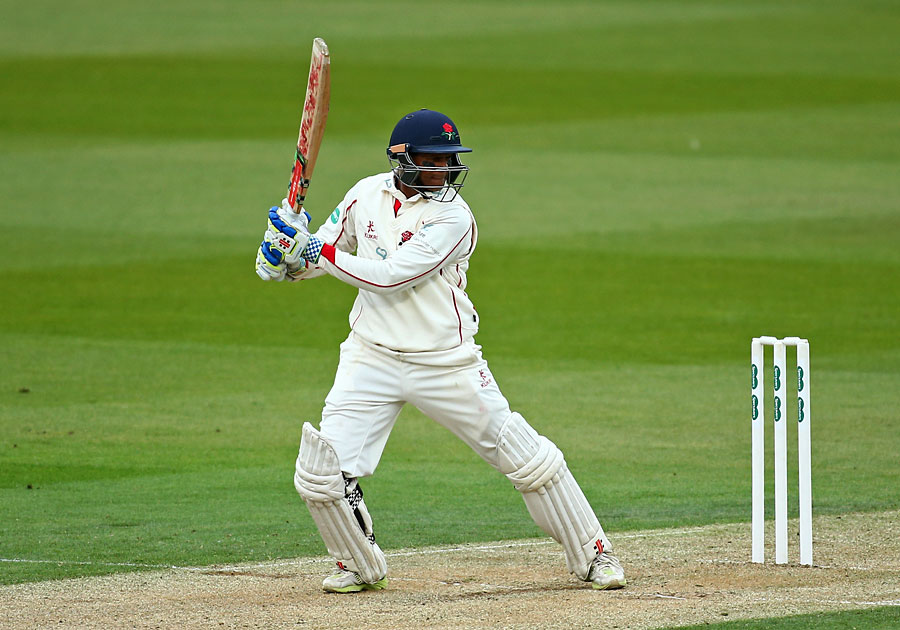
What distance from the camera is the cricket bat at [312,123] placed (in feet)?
20.7

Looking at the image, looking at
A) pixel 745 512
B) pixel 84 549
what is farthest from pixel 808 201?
pixel 84 549

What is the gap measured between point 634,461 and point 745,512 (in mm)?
1469

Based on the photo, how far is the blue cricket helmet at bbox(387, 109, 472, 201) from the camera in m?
6.29

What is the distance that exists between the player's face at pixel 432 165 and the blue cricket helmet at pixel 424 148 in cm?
1

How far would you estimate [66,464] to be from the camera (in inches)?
367

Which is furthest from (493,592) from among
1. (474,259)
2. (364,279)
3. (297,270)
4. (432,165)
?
(474,259)

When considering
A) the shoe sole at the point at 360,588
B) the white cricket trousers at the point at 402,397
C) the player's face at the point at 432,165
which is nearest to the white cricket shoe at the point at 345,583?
the shoe sole at the point at 360,588

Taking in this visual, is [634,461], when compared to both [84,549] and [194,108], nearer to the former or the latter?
[84,549]

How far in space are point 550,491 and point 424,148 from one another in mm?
1456

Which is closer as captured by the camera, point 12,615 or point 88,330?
point 12,615

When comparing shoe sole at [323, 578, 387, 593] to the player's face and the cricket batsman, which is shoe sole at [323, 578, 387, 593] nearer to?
the cricket batsman

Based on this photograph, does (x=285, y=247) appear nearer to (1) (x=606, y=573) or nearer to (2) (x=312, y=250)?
(2) (x=312, y=250)

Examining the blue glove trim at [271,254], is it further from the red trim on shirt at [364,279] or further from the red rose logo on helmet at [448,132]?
the red rose logo on helmet at [448,132]

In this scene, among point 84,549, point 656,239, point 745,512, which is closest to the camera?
point 84,549
